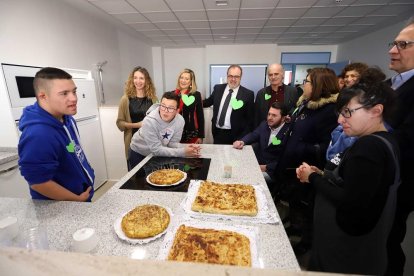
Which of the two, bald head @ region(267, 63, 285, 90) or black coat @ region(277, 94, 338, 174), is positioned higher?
bald head @ region(267, 63, 285, 90)

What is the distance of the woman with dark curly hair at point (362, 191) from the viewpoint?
856mm

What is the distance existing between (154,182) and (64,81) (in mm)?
729

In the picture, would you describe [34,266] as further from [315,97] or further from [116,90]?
[116,90]

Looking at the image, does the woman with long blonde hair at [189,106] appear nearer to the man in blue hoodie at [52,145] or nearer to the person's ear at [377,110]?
the man in blue hoodie at [52,145]

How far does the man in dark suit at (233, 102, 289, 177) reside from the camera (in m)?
2.03

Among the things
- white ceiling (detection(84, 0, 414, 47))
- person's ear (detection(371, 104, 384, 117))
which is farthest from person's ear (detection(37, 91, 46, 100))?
white ceiling (detection(84, 0, 414, 47))

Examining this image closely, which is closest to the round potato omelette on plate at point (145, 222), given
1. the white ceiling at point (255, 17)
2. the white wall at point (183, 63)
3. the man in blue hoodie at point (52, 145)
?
the man in blue hoodie at point (52, 145)

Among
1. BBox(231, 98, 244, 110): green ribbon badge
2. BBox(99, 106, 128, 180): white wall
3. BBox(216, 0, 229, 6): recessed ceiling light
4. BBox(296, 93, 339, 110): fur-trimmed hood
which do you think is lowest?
BBox(99, 106, 128, 180): white wall

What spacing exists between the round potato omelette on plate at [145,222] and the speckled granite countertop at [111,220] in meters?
0.04

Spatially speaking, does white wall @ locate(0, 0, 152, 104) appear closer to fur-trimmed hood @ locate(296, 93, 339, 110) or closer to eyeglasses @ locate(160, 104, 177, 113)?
eyeglasses @ locate(160, 104, 177, 113)

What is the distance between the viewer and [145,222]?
2.80 ft

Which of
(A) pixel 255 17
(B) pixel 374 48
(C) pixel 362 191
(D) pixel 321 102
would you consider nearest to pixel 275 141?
(D) pixel 321 102

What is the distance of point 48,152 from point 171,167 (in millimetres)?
745

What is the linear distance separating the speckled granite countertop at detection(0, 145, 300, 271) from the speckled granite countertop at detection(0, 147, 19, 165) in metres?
0.93
